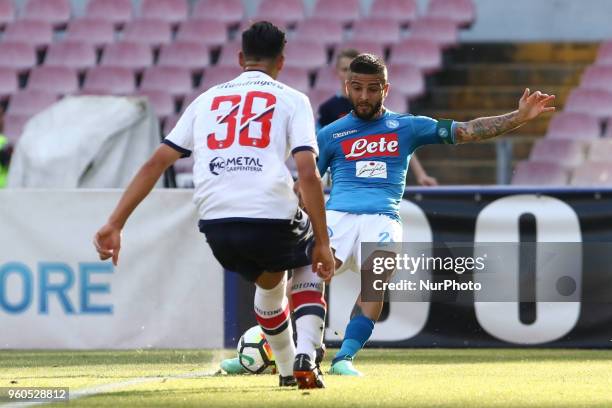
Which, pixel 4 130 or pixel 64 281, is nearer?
pixel 64 281

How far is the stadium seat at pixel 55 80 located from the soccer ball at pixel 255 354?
31.3ft

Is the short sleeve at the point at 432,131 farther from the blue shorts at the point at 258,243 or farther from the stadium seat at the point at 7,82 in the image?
the stadium seat at the point at 7,82

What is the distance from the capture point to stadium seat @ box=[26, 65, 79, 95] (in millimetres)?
16625

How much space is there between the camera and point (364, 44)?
15.5 metres

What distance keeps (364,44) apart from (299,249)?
956 centimetres

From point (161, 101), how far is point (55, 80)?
5.05ft

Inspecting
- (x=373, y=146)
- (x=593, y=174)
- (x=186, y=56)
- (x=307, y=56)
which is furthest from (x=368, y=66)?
(x=186, y=56)

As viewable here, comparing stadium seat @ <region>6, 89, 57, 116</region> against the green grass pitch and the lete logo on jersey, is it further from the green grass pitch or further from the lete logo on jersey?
the lete logo on jersey

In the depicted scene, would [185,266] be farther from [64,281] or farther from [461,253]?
[461,253]

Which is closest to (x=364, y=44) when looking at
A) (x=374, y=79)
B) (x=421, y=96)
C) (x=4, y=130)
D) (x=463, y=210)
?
(x=421, y=96)

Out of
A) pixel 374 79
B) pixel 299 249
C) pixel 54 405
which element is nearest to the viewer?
pixel 54 405

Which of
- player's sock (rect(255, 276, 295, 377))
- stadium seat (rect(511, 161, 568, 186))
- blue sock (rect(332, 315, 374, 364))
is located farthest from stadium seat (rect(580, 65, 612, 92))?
player's sock (rect(255, 276, 295, 377))

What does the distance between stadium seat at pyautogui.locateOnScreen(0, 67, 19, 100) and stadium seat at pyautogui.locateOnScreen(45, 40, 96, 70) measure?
1.40ft

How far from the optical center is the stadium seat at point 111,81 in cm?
1631
